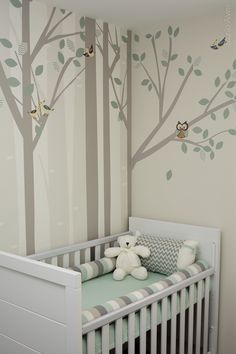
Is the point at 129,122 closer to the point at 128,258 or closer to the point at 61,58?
the point at 61,58

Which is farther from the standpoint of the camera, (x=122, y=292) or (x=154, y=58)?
(x=154, y=58)

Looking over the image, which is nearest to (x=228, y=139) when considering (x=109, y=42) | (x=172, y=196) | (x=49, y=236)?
(x=172, y=196)

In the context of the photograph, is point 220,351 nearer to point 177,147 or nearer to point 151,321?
point 151,321

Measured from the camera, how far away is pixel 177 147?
107 inches

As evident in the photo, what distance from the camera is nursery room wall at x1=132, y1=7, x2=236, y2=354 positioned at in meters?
2.48

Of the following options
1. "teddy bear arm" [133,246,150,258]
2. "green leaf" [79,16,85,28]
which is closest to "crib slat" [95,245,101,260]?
"teddy bear arm" [133,246,150,258]

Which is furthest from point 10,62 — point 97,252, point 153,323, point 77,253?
point 153,323

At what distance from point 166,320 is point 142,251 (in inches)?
22.1

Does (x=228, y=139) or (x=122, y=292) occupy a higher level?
(x=228, y=139)

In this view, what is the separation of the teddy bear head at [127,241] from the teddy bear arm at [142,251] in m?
0.04

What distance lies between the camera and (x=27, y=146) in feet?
7.64

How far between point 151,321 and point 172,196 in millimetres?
961

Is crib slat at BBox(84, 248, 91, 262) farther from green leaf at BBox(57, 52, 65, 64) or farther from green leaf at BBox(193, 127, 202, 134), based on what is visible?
green leaf at BBox(57, 52, 65, 64)

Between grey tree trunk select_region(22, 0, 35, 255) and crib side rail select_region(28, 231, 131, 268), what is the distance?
10cm
